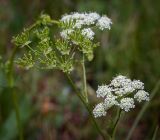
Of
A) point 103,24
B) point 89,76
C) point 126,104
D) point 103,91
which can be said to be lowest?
point 126,104

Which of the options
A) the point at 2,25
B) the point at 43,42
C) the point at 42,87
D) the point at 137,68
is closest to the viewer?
the point at 43,42

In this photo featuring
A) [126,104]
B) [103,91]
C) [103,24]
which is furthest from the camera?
[103,24]

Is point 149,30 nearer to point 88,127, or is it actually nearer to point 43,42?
point 88,127

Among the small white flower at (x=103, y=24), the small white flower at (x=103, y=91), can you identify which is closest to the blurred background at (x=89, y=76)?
the small white flower at (x=103, y=24)

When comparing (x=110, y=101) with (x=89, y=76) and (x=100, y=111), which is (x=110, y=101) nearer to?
(x=100, y=111)

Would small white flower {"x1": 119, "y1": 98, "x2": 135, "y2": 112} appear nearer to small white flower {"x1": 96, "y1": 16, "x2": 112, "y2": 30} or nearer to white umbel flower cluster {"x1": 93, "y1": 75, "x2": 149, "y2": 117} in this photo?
white umbel flower cluster {"x1": 93, "y1": 75, "x2": 149, "y2": 117}

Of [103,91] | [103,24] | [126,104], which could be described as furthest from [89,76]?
[126,104]

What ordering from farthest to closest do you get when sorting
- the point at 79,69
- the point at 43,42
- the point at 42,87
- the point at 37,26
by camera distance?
the point at 42,87 < the point at 79,69 < the point at 37,26 < the point at 43,42

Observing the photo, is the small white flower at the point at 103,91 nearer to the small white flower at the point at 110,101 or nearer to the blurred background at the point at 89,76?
the small white flower at the point at 110,101

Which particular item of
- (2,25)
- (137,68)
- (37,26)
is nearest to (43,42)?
(37,26)
